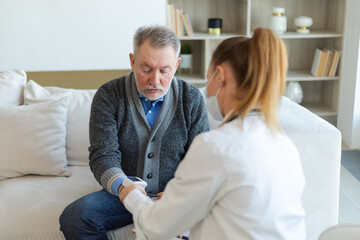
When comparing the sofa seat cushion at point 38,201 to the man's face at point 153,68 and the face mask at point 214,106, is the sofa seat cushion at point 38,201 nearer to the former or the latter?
the man's face at point 153,68

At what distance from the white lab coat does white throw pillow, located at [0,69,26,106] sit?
4.38 ft

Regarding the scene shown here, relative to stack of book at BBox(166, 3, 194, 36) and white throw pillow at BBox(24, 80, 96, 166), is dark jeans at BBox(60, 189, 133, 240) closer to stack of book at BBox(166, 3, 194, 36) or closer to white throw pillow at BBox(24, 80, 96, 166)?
white throw pillow at BBox(24, 80, 96, 166)

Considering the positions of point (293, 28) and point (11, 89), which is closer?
point (11, 89)

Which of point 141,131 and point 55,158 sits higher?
point 141,131

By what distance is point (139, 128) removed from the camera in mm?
1899

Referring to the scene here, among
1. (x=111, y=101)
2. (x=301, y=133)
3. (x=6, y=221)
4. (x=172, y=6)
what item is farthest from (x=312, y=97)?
(x=6, y=221)

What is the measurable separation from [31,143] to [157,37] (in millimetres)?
782

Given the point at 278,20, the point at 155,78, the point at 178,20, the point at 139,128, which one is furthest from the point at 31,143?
the point at 278,20

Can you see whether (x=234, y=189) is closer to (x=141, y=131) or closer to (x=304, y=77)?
(x=141, y=131)

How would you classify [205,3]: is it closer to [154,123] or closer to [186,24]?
[186,24]

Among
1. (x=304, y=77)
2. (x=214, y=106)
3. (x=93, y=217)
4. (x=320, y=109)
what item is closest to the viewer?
(x=214, y=106)

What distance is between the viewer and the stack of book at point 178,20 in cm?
357

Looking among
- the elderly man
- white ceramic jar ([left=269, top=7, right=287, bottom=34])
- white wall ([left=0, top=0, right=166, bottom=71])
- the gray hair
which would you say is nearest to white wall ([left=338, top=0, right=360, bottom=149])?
white ceramic jar ([left=269, top=7, right=287, bottom=34])

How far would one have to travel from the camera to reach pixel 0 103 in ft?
7.55
